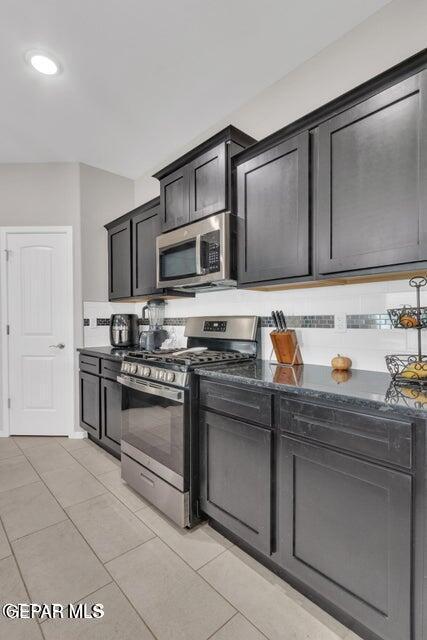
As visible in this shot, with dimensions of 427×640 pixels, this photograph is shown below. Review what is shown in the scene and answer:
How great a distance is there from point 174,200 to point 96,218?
1418mm

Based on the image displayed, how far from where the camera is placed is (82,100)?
2.46 m

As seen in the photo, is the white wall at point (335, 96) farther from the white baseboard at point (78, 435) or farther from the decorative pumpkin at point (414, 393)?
the white baseboard at point (78, 435)

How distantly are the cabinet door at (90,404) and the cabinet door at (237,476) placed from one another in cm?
149

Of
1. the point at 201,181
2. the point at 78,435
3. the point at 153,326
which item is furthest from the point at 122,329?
the point at 201,181

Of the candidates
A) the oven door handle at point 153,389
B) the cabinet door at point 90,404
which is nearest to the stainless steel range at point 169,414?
the oven door handle at point 153,389

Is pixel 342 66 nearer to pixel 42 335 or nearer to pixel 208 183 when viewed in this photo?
pixel 208 183

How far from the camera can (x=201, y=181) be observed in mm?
2277

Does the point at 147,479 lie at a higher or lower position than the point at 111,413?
lower

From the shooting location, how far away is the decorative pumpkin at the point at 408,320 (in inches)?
56.5

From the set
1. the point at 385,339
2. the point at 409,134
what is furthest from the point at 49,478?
the point at 409,134

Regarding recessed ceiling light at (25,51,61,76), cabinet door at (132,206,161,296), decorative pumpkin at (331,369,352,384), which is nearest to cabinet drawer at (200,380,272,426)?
decorative pumpkin at (331,369,352,384)

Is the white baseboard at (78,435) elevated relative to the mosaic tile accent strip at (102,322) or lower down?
lower down

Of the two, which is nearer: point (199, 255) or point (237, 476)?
point (237, 476)

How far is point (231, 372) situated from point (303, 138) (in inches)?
51.2
